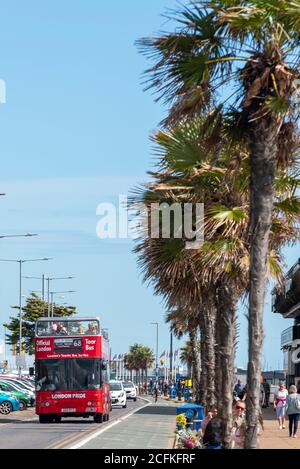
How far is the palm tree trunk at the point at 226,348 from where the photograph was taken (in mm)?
23094

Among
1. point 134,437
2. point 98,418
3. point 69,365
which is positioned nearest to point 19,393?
point 98,418

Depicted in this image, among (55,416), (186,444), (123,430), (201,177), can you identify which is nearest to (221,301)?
(201,177)

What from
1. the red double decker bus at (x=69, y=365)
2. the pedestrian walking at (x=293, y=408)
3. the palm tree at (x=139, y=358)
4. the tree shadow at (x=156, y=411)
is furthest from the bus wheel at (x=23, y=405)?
the palm tree at (x=139, y=358)

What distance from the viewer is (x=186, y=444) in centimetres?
2025

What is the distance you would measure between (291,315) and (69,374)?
132ft

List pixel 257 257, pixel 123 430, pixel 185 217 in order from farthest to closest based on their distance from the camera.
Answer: pixel 123 430, pixel 185 217, pixel 257 257

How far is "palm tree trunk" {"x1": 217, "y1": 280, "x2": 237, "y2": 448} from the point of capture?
75.8 feet

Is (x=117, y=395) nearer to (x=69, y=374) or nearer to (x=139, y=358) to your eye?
(x=69, y=374)

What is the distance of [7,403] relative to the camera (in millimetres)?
51844

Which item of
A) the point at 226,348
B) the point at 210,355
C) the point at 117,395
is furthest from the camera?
the point at 117,395

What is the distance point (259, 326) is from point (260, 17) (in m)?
4.23

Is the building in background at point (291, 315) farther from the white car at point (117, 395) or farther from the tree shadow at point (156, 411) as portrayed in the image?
the white car at point (117, 395)

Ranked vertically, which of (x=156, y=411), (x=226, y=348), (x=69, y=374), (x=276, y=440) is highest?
(x=226, y=348)
